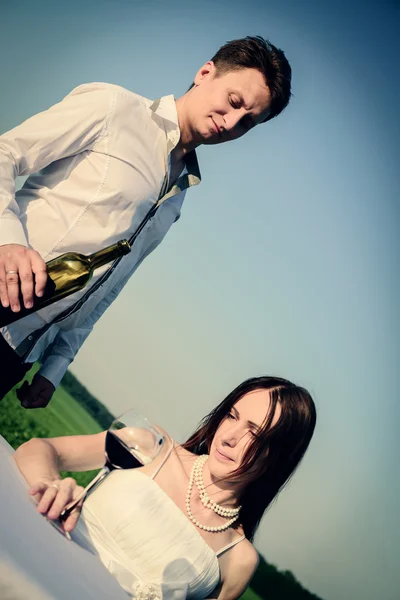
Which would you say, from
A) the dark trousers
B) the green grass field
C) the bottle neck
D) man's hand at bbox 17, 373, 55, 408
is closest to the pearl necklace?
man's hand at bbox 17, 373, 55, 408

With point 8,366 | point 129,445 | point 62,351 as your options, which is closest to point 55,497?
point 129,445

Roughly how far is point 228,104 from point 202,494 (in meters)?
1.31

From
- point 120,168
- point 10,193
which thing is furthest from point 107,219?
point 10,193

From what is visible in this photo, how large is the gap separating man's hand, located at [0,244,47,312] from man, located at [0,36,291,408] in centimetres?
46

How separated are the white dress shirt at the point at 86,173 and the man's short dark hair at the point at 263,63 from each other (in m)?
0.22

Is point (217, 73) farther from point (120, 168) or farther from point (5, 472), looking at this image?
point (5, 472)

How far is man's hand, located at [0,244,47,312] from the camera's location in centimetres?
96

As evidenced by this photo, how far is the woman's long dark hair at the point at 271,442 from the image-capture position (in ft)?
5.90

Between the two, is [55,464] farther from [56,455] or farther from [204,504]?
[204,504]

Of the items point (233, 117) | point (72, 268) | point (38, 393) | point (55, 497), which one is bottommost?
point (38, 393)

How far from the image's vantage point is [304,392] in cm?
194

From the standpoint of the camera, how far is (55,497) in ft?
3.16

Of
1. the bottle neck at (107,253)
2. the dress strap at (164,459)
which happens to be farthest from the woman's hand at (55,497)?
the dress strap at (164,459)

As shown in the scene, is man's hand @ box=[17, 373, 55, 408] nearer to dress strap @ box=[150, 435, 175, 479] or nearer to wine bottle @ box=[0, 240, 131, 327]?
dress strap @ box=[150, 435, 175, 479]
